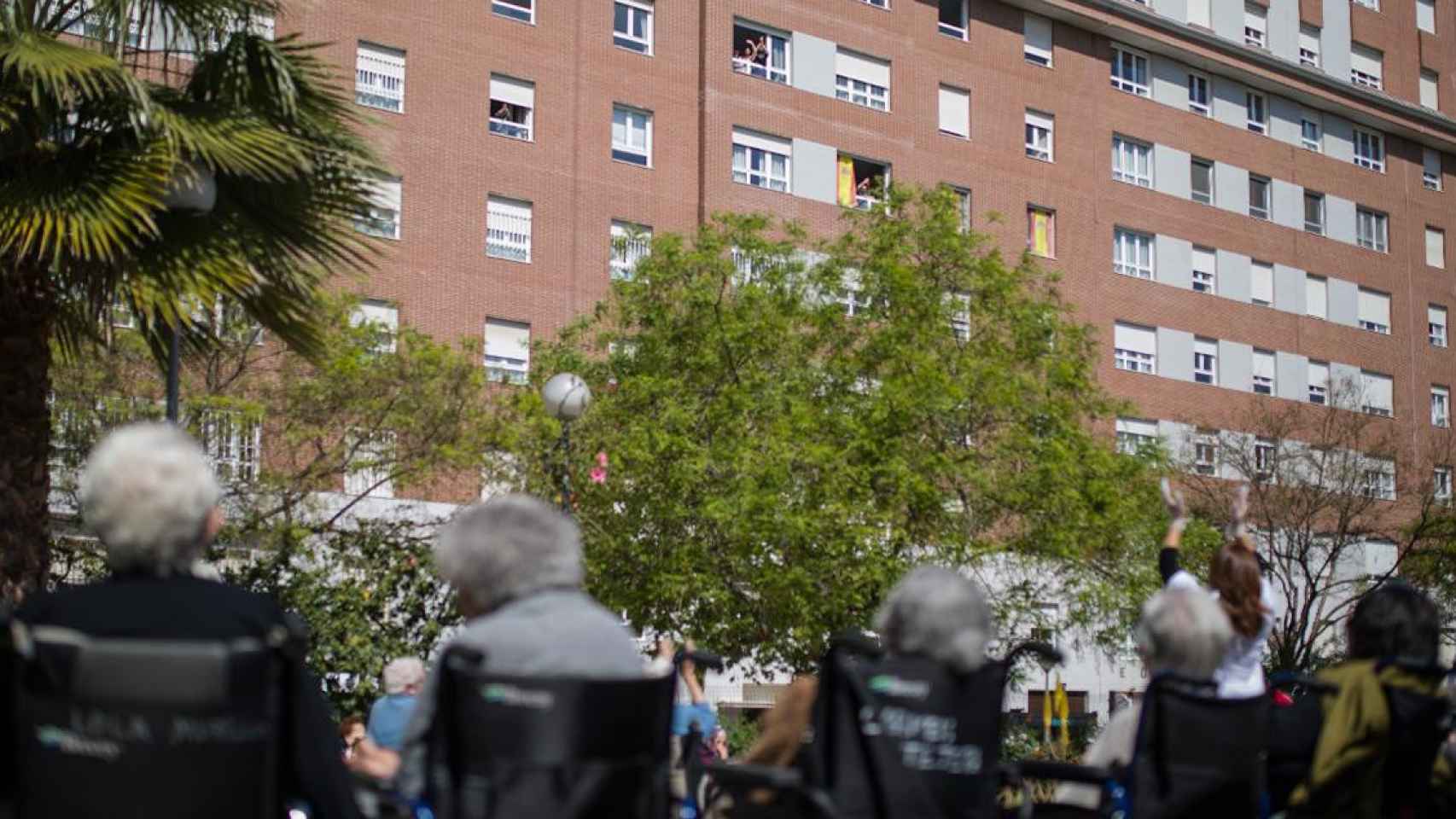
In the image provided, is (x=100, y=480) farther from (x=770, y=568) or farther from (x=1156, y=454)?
(x=1156, y=454)

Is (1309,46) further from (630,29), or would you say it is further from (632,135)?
(632,135)

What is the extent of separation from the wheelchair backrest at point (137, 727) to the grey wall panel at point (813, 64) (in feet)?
120

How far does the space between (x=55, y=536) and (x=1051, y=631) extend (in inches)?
546

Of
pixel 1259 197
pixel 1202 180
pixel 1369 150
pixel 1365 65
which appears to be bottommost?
pixel 1259 197

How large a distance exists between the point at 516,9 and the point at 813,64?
22.7 ft

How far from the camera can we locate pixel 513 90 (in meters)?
36.3

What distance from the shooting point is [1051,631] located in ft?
90.4

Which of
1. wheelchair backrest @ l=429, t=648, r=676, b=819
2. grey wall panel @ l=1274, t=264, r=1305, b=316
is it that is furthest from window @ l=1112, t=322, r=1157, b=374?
wheelchair backrest @ l=429, t=648, r=676, b=819

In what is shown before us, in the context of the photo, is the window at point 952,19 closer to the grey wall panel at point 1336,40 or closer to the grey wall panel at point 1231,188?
the grey wall panel at point 1231,188

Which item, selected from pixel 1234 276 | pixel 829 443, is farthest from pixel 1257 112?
pixel 829 443

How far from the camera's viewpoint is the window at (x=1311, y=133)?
50875 millimetres

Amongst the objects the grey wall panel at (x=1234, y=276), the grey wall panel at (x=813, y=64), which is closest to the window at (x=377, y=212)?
the grey wall panel at (x=813, y=64)

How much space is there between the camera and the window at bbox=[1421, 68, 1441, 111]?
5456 cm

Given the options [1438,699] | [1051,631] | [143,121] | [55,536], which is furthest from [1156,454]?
[1438,699]
